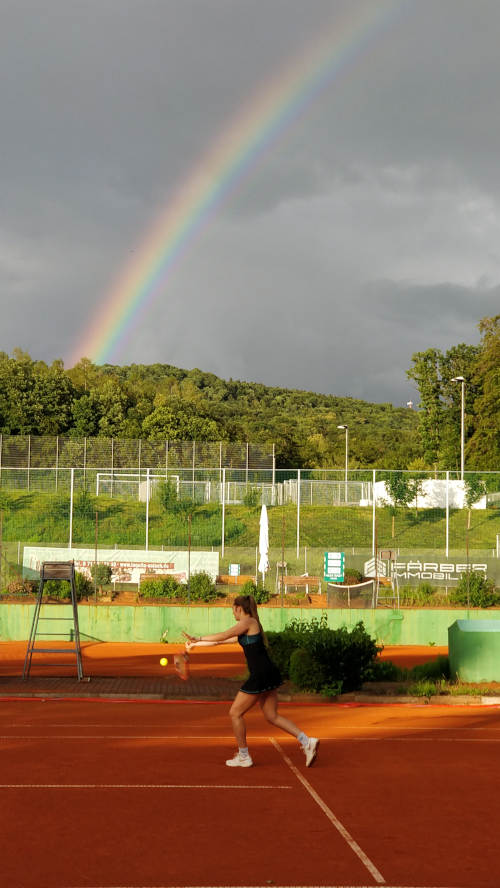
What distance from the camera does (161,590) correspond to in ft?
96.8

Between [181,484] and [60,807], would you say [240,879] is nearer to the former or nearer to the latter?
[60,807]

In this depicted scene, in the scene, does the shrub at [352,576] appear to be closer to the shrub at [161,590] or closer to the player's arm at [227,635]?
the shrub at [161,590]

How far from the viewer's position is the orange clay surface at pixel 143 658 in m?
19.7

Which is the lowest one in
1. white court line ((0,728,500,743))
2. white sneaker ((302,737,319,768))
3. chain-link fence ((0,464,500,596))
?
white court line ((0,728,500,743))

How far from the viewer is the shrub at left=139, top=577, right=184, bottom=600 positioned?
2950cm

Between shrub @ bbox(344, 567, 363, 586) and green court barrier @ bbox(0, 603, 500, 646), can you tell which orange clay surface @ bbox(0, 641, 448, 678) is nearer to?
green court barrier @ bbox(0, 603, 500, 646)

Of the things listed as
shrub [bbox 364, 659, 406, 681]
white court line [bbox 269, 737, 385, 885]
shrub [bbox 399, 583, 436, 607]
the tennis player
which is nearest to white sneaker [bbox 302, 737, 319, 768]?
the tennis player

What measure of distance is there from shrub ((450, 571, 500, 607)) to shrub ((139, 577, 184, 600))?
8.48m

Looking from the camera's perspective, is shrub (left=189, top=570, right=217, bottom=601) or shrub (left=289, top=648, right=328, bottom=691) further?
shrub (left=189, top=570, right=217, bottom=601)

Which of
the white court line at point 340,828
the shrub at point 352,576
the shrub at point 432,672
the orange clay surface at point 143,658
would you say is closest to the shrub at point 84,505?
the shrub at point 352,576

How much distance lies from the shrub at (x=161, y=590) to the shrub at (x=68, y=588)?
5.38ft

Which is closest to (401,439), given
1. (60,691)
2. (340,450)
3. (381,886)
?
(340,450)

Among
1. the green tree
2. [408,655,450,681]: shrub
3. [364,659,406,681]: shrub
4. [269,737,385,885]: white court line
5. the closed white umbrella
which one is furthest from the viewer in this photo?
the green tree

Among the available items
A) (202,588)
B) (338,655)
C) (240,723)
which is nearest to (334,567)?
(202,588)
